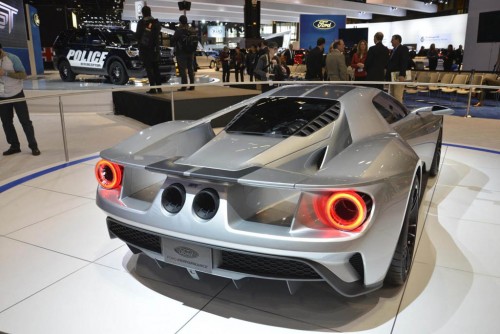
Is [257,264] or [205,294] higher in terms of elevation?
[257,264]

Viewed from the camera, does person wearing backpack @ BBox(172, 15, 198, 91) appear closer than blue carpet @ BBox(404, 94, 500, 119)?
Yes

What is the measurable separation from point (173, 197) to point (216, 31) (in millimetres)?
44430

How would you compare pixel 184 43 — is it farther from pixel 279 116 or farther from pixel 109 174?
pixel 109 174

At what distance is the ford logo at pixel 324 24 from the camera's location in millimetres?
19797

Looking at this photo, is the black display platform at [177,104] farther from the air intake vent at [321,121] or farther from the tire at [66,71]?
the tire at [66,71]

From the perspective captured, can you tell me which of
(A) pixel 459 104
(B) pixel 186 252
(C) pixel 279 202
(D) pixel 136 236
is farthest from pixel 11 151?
(A) pixel 459 104

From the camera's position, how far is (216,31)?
144 ft

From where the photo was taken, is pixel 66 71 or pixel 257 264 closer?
pixel 257 264

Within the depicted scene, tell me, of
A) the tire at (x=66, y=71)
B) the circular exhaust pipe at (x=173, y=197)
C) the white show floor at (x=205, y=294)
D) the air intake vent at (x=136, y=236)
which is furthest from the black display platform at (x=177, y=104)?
the tire at (x=66, y=71)

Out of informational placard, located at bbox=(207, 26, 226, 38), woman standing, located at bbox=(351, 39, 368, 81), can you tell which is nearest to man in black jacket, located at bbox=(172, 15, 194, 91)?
woman standing, located at bbox=(351, 39, 368, 81)

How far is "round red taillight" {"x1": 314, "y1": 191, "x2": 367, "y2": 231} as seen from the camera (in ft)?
5.95

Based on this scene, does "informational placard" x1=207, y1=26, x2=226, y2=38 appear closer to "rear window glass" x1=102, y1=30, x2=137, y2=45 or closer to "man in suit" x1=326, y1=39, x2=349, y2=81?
"rear window glass" x1=102, y1=30, x2=137, y2=45

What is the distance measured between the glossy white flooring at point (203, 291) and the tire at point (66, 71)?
1029cm

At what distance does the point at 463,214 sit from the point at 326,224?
2.19 metres
